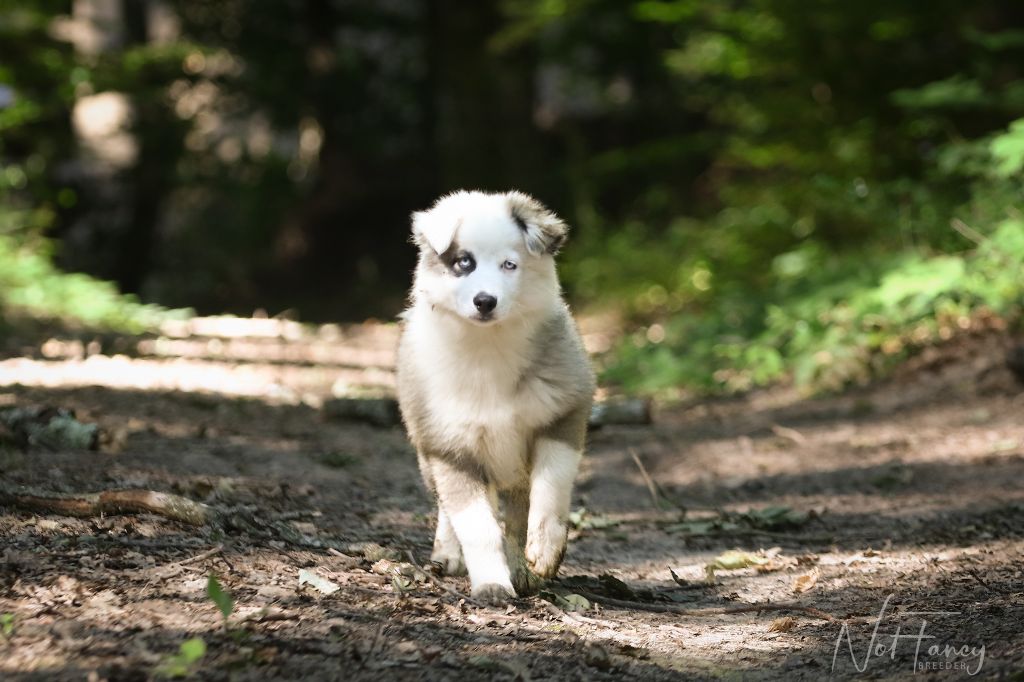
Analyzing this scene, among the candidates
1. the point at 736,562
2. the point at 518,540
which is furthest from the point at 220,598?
the point at 736,562

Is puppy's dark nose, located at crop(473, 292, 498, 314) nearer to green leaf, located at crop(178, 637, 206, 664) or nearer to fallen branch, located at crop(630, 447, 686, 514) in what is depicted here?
green leaf, located at crop(178, 637, 206, 664)

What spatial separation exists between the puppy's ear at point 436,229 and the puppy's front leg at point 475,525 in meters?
0.79

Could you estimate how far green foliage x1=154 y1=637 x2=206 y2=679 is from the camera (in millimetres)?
2945

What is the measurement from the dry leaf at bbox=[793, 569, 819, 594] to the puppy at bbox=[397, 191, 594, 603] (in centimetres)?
100

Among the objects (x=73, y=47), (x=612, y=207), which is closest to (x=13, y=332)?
(x=73, y=47)

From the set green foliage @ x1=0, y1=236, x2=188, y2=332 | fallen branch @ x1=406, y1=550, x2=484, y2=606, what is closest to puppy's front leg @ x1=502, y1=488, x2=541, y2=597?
fallen branch @ x1=406, y1=550, x2=484, y2=606

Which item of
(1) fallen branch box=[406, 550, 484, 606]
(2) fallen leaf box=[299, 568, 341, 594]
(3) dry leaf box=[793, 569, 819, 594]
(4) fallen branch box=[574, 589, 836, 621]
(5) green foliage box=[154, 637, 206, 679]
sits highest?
(5) green foliage box=[154, 637, 206, 679]

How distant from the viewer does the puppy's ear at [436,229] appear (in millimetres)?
4367

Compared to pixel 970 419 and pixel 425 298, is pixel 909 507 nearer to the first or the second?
pixel 970 419

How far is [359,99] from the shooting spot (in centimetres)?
2128

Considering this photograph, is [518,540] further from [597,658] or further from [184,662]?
[184,662]

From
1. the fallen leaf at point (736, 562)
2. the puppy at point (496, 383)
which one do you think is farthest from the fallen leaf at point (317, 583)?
the fallen leaf at point (736, 562)

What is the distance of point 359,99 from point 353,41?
137 centimetres

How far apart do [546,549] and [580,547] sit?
1.23 m
